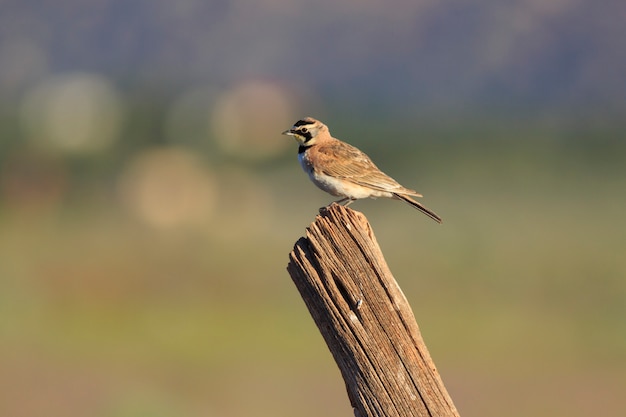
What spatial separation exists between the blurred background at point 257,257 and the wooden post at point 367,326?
10763 millimetres

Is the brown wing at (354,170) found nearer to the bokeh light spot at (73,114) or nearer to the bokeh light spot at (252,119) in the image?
the bokeh light spot at (252,119)

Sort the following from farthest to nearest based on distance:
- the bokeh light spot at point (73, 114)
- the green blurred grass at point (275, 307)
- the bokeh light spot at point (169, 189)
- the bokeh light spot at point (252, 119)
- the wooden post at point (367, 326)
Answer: the bokeh light spot at point (73, 114) → the bokeh light spot at point (252, 119) → the bokeh light spot at point (169, 189) → the green blurred grass at point (275, 307) → the wooden post at point (367, 326)

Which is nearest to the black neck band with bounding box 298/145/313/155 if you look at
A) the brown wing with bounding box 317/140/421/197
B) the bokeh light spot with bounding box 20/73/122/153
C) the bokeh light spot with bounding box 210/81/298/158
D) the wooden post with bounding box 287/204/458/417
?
the brown wing with bounding box 317/140/421/197

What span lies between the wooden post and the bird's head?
3.38 metres

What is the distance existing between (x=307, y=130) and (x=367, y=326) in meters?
3.60

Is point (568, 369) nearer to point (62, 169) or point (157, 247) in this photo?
point (157, 247)

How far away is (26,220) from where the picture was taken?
34.2 metres

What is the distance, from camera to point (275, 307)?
25.3m

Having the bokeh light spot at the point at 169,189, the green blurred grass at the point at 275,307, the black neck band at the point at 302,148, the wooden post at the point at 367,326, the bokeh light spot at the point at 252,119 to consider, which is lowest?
the bokeh light spot at the point at 252,119

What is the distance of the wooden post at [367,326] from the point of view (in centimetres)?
436

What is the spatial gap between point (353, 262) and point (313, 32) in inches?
5856

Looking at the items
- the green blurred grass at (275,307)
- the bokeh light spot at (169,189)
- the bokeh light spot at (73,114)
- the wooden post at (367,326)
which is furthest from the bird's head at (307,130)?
the bokeh light spot at (73,114)

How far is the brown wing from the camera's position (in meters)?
7.43

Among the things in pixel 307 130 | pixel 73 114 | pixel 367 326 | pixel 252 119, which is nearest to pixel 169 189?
pixel 252 119
